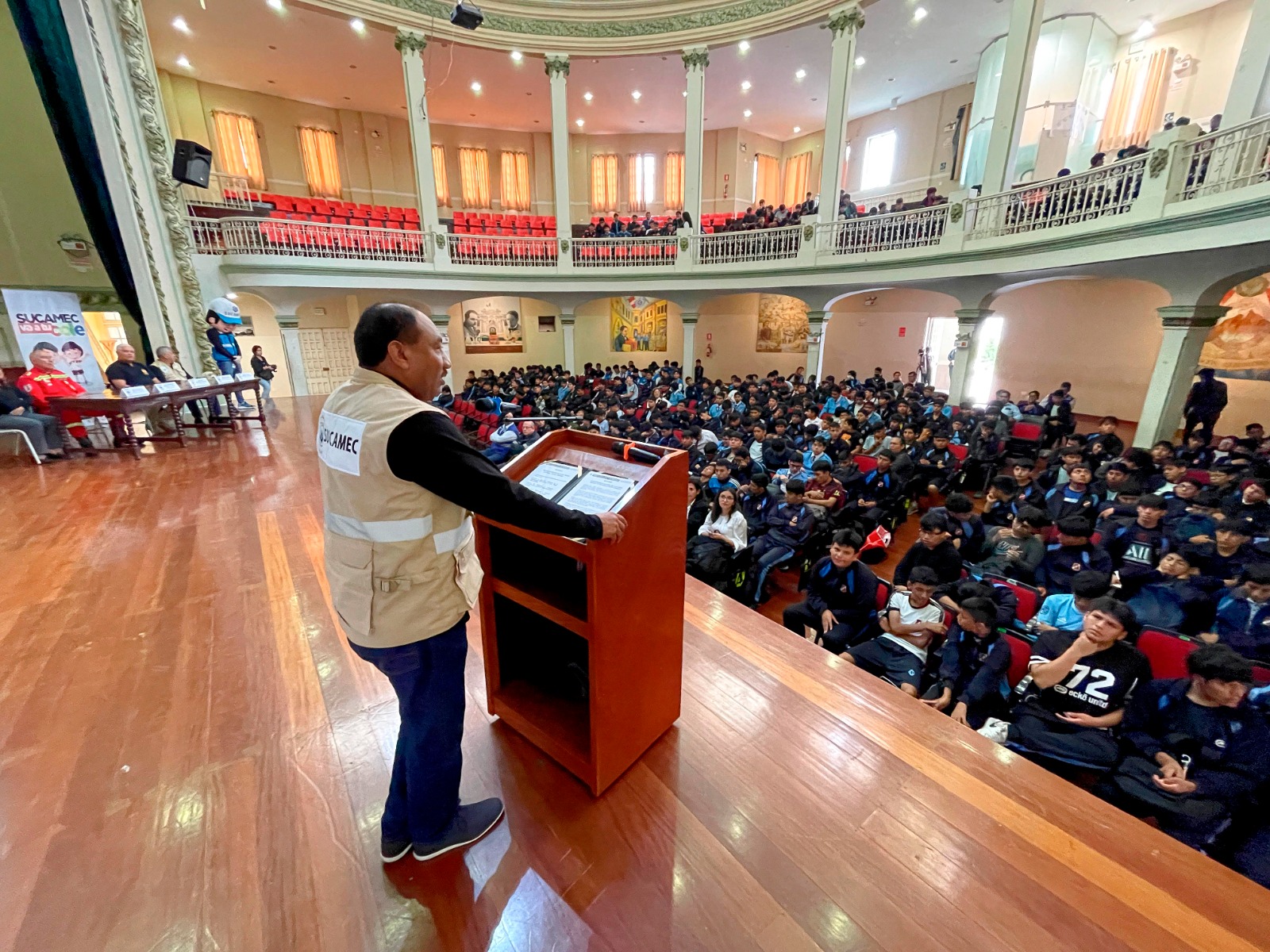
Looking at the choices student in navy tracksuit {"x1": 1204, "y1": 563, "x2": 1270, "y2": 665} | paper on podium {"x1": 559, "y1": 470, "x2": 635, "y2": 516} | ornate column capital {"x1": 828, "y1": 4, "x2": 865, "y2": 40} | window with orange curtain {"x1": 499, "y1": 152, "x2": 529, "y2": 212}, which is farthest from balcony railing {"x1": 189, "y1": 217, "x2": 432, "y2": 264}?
student in navy tracksuit {"x1": 1204, "y1": 563, "x2": 1270, "y2": 665}

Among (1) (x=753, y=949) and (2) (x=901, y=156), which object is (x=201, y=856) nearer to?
(1) (x=753, y=949)

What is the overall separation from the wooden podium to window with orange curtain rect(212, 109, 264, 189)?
619 inches

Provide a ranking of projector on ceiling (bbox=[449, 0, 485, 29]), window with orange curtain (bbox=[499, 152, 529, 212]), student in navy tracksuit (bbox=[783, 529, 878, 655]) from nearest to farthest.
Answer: student in navy tracksuit (bbox=[783, 529, 878, 655])
projector on ceiling (bbox=[449, 0, 485, 29])
window with orange curtain (bbox=[499, 152, 529, 212])

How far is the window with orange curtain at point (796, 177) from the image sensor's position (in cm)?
1541

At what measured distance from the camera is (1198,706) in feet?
5.90

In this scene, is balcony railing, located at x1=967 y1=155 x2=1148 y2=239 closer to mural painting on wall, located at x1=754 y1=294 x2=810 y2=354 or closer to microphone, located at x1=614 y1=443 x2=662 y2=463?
mural painting on wall, located at x1=754 y1=294 x2=810 y2=354

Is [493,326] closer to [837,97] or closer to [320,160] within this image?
[320,160]

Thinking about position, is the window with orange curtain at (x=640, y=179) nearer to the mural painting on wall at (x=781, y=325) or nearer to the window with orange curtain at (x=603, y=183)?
the window with orange curtain at (x=603, y=183)

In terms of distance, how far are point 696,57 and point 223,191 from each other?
432 inches

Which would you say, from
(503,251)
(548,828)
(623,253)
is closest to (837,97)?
(623,253)

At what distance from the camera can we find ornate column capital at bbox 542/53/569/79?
10.3m

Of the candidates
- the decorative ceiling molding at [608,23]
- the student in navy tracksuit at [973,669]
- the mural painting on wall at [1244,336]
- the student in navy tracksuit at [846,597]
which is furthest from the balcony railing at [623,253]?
the student in navy tracksuit at [973,669]

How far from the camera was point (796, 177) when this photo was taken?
618 inches

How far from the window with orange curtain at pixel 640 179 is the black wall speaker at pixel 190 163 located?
11.2 m
